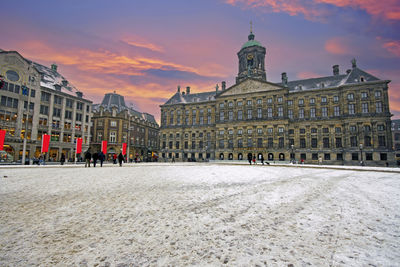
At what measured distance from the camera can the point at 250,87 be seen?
184 ft

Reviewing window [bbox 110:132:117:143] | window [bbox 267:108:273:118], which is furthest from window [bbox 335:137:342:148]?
window [bbox 110:132:117:143]

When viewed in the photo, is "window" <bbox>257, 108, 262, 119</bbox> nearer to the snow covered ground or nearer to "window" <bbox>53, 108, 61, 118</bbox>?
"window" <bbox>53, 108, 61, 118</bbox>

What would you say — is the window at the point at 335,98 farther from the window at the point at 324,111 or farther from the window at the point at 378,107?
the window at the point at 378,107

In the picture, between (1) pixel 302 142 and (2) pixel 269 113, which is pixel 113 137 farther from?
(1) pixel 302 142

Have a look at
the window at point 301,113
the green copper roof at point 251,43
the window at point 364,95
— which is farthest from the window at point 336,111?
the green copper roof at point 251,43

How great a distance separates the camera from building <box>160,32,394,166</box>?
45.4 meters

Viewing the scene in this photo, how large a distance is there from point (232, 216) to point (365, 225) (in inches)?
108

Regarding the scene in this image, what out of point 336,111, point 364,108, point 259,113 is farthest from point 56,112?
point 364,108

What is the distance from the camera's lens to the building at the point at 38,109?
37.1 meters

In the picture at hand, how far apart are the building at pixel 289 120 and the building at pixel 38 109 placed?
28.1 meters

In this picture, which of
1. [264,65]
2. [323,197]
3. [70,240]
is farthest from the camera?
[264,65]

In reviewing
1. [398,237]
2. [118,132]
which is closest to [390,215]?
[398,237]

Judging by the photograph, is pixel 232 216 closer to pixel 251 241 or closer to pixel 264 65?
pixel 251 241

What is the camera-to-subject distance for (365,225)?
167 inches
